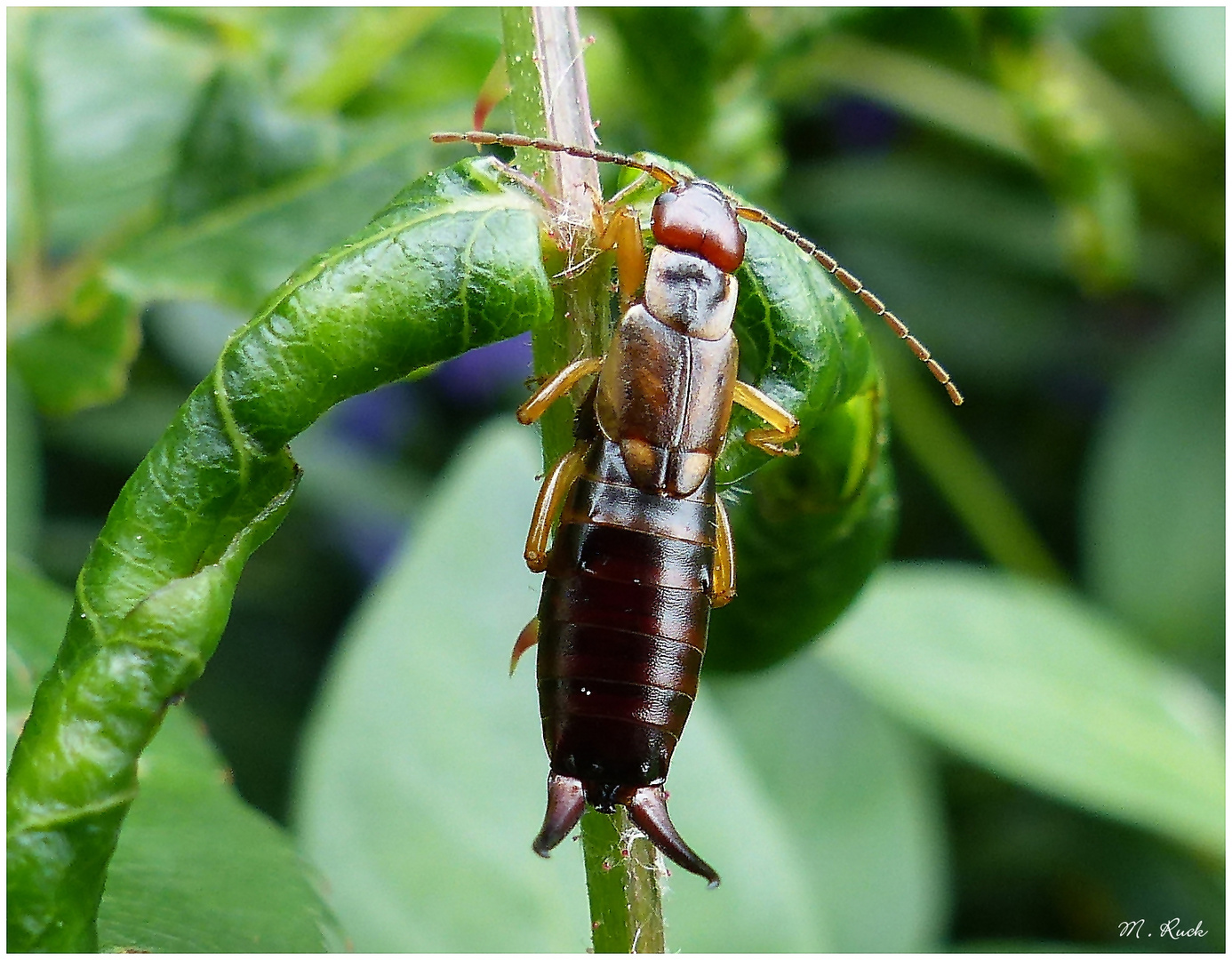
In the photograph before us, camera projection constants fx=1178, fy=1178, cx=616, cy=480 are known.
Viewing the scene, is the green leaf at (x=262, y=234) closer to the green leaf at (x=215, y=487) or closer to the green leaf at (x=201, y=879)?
the green leaf at (x=201, y=879)

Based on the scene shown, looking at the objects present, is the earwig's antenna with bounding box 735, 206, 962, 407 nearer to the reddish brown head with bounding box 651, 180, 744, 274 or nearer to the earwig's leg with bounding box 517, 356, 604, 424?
the reddish brown head with bounding box 651, 180, 744, 274

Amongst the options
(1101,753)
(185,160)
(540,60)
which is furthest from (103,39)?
(1101,753)

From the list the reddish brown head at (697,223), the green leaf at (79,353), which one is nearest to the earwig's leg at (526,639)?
the reddish brown head at (697,223)

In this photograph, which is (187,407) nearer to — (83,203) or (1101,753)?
(83,203)

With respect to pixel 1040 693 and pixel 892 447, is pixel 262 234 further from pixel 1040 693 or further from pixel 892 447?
pixel 892 447

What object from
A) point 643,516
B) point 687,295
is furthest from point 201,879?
point 687,295
